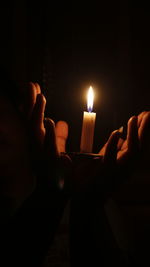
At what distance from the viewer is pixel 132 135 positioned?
819 mm

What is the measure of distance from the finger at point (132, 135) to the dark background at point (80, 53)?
53cm

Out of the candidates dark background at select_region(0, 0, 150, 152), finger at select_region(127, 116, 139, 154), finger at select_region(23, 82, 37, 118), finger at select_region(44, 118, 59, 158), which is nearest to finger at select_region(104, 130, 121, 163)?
finger at select_region(127, 116, 139, 154)

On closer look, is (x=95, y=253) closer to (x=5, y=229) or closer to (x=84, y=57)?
(x=5, y=229)

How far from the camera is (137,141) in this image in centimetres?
83

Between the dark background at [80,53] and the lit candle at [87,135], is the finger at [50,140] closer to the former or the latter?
the lit candle at [87,135]

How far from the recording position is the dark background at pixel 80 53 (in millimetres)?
1344

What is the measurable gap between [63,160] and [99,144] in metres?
0.53

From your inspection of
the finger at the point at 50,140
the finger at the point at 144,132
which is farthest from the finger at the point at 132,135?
the finger at the point at 50,140

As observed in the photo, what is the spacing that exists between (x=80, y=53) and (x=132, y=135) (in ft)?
2.23

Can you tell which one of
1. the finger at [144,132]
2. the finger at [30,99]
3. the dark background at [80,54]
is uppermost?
the dark background at [80,54]

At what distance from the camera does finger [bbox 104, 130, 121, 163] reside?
820 mm

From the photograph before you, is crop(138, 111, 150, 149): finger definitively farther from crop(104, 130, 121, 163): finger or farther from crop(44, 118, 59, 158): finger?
crop(44, 118, 59, 158): finger

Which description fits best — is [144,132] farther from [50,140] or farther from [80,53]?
[80,53]

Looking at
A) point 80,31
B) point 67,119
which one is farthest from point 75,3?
point 67,119
